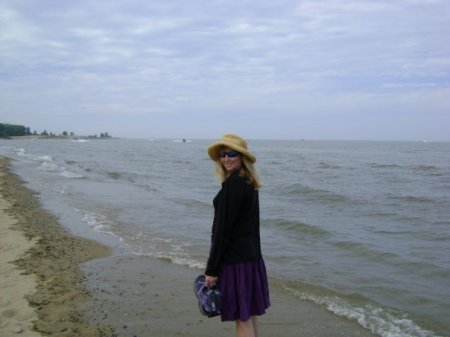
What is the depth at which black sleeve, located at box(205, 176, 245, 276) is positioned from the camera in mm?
3329

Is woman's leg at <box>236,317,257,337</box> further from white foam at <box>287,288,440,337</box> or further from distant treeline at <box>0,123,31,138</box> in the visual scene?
distant treeline at <box>0,123,31,138</box>

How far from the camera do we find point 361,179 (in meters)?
25.4

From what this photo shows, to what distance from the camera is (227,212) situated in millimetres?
3334

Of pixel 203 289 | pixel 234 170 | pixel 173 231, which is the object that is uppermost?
pixel 234 170

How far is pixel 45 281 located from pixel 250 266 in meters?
4.24

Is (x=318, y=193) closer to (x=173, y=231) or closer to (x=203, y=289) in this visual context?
(x=173, y=231)

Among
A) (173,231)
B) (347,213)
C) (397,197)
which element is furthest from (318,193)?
(173,231)

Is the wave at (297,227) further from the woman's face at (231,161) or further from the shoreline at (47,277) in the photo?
the woman's face at (231,161)

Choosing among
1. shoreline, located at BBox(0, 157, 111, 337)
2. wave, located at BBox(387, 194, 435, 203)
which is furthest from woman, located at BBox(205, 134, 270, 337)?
wave, located at BBox(387, 194, 435, 203)

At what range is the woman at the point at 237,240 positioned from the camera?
3.36 meters

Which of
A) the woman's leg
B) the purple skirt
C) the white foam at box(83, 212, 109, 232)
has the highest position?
the purple skirt

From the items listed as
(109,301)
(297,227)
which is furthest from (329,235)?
(109,301)

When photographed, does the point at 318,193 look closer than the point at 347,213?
No

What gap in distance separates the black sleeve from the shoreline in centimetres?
228
